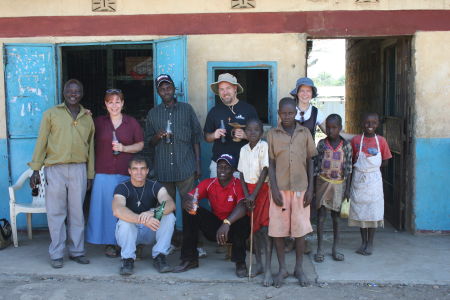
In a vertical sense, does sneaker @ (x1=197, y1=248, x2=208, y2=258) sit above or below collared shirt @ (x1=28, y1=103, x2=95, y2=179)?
below

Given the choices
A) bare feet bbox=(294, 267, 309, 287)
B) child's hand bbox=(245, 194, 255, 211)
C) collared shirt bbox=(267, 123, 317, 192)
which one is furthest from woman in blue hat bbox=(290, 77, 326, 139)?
bare feet bbox=(294, 267, 309, 287)

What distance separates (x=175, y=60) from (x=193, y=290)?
2522 mm

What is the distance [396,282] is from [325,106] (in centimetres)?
2041

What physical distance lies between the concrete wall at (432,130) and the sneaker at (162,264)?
2.98 m

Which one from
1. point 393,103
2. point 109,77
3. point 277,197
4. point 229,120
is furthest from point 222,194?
point 109,77

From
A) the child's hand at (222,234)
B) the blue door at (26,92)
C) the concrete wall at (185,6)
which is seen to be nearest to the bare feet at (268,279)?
the child's hand at (222,234)

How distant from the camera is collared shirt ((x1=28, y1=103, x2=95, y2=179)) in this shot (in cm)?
464

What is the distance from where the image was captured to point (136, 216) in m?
4.40

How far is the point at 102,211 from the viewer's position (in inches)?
196

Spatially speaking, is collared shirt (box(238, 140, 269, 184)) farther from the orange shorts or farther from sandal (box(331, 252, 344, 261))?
sandal (box(331, 252, 344, 261))

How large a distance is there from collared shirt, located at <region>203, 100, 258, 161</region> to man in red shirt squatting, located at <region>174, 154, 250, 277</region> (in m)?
0.15

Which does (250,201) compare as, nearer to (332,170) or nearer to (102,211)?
(332,170)

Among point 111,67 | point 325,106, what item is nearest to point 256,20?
point 111,67

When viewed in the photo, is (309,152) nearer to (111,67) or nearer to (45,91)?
A: (45,91)
